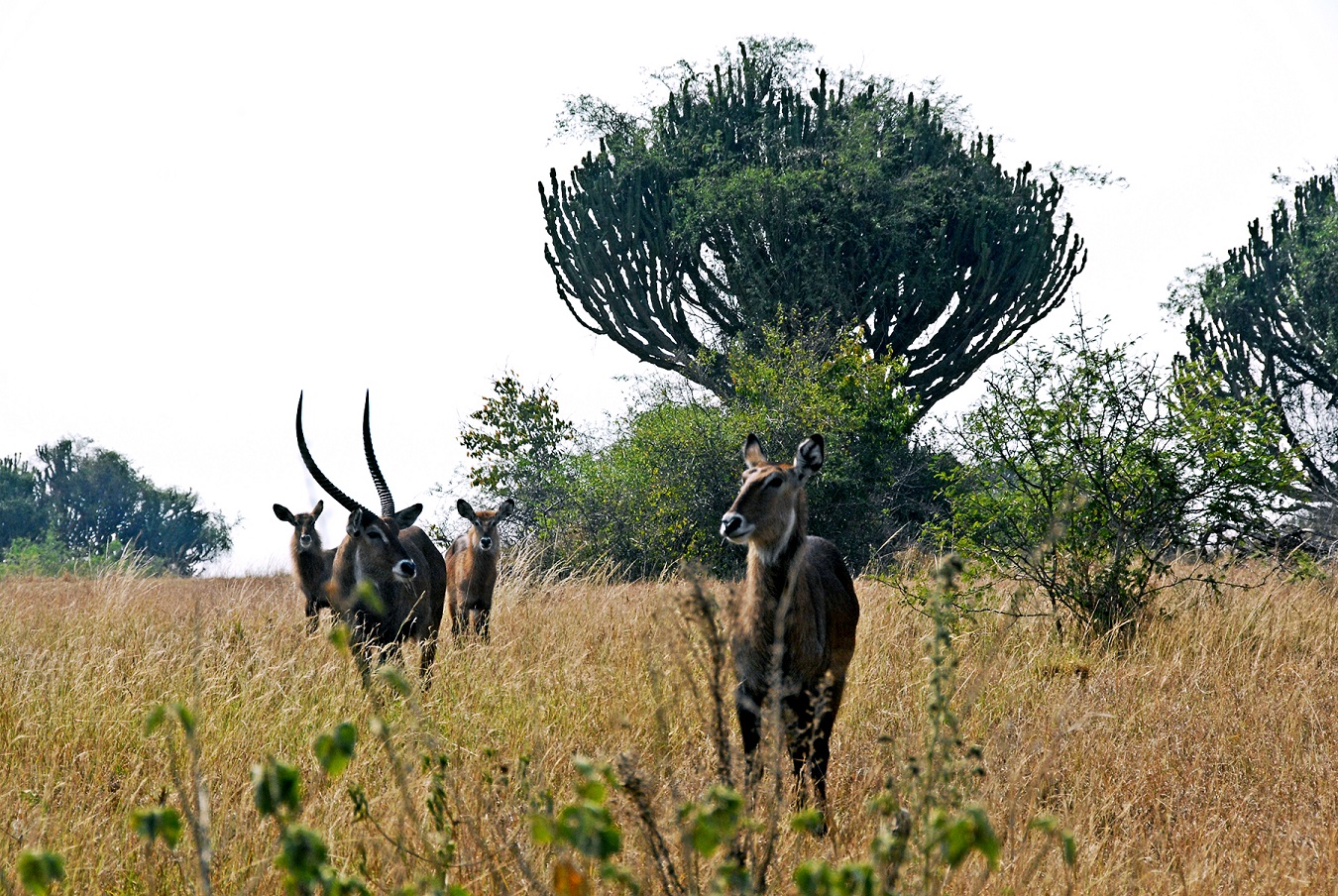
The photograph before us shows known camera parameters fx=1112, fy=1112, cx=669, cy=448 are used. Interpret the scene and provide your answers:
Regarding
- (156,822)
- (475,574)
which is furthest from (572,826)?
(475,574)

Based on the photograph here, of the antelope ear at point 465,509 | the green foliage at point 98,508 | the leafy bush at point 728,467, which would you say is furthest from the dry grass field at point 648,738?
the green foliage at point 98,508

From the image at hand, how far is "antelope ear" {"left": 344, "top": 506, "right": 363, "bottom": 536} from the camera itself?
22.7 ft

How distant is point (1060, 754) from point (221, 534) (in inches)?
1701

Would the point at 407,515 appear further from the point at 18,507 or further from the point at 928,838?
the point at 18,507

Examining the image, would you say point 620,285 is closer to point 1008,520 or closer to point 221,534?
point 1008,520

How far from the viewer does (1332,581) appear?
12047mm

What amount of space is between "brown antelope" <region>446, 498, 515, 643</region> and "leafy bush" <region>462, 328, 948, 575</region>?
5.11 m

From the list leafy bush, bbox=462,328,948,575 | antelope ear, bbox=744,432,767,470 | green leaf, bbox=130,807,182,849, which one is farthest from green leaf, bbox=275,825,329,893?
leafy bush, bbox=462,328,948,575

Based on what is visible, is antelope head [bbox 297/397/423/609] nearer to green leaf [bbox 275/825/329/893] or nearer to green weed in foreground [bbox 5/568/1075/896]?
green weed in foreground [bbox 5/568/1075/896]

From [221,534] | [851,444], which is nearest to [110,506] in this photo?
[221,534]

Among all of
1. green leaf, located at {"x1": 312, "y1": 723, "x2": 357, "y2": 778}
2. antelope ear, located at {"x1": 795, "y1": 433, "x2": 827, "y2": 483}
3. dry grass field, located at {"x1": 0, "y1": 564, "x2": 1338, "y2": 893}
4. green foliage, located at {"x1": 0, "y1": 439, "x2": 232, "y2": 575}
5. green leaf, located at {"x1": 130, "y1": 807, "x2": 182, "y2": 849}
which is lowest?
dry grass field, located at {"x1": 0, "y1": 564, "x2": 1338, "y2": 893}

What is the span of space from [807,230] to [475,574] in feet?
48.4

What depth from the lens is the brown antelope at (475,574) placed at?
916 cm

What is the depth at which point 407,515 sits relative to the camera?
8242mm
